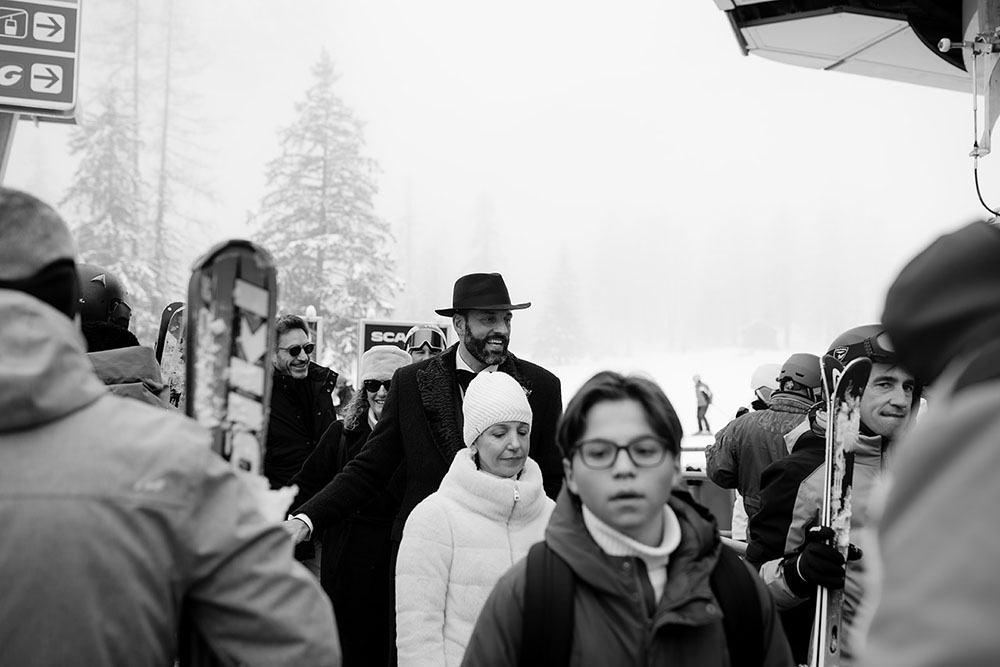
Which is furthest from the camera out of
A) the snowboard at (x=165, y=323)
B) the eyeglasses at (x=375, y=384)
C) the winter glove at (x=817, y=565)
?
the eyeglasses at (x=375, y=384)

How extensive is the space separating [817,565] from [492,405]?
4.51ft

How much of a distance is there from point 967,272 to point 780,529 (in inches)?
106

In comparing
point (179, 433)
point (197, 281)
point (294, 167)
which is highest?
Result: point (294, 167)

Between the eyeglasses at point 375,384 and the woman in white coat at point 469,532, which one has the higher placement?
the eyeglasses at point 375,384

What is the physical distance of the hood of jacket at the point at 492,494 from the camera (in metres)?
3.77

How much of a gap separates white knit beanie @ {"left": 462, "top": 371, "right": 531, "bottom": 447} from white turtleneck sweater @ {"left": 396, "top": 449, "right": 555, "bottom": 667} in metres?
0.18

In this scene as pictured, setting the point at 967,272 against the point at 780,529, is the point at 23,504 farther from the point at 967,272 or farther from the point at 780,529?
the point at 780,529

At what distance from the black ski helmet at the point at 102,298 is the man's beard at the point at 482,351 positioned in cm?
161

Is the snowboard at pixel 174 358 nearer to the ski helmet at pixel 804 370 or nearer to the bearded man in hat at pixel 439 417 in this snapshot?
the bearded man in hat at pixel 439 417

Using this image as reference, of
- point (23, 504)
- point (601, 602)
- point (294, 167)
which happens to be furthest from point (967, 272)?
point (294, 167)

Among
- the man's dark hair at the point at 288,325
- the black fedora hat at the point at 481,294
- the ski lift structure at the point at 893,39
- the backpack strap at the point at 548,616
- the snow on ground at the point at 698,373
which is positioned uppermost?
the ski lift structure at the point at 893,39

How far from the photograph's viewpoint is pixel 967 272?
1.32 metres

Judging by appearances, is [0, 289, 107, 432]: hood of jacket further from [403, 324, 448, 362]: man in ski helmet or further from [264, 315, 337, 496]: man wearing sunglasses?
[403, 324, 448, 362]: man in ski helmet

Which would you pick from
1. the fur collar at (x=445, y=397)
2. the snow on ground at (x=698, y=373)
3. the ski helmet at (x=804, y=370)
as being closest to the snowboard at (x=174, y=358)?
the fur collar at (x=445, y=397)
